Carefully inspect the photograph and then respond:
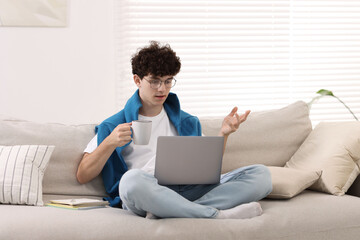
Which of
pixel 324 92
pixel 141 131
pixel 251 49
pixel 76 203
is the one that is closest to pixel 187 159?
pixel 141 131

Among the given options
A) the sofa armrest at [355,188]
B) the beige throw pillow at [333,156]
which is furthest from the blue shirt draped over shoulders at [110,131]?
the sofa armrest at [355,188]

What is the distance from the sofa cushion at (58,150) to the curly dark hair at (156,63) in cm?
48

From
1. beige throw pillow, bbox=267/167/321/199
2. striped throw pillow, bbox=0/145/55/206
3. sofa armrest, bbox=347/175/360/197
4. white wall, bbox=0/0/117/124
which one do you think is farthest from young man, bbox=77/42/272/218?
white wall, bbox=0/0/117/124

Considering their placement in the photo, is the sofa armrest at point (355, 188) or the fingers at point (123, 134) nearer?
the fingers at point (123, 134)

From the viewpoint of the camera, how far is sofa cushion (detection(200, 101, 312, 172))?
9.25ft

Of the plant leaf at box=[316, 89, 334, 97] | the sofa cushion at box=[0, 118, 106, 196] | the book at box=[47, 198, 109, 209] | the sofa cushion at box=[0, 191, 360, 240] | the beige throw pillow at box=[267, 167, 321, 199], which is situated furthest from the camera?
the plant leaf at box=[316, 89, 334, 97]

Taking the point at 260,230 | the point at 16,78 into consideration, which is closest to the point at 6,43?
the point at 16,78

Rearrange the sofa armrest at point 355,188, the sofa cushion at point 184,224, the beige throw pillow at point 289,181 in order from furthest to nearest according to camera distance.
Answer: the sofa armrest at point 355,188, the beige throw pillow at point 289,181, the sofa cushion at point 184,224

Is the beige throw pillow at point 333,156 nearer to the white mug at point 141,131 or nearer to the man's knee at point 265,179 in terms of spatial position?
the man's knee at point 265,179

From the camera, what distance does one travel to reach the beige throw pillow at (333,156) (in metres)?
2.57

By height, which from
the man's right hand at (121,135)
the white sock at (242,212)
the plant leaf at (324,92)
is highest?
the plant leaf at (324,92)

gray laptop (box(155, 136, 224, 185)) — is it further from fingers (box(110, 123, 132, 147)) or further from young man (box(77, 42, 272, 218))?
fingers (box(110, 123, 132, 147))

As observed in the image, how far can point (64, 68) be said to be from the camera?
3.60 metres

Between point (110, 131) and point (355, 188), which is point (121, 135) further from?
point (355, 188)
